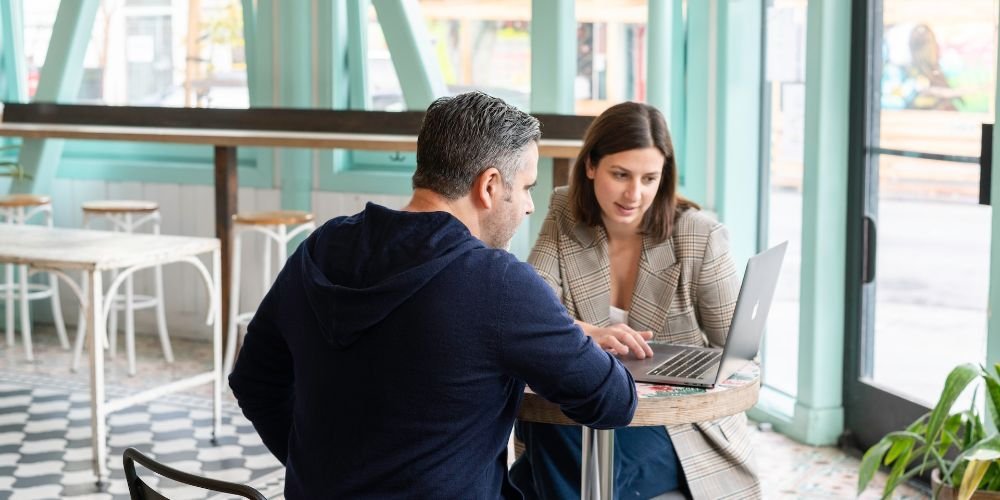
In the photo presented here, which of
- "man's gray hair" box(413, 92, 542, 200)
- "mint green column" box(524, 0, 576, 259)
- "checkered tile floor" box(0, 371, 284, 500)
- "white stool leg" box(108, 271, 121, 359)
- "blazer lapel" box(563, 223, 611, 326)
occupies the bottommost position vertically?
"checkered tile floor" box(0, 371, 284, 500)

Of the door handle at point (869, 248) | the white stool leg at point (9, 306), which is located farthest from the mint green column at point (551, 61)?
the white stool leg at point (9, 306)

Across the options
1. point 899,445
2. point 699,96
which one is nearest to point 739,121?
point 699,96

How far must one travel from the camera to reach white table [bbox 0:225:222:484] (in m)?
4.21

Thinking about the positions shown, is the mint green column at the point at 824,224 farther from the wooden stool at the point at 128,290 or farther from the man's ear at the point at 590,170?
the wooden stool at the point at 128,290

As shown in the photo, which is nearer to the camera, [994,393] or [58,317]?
[994,393]

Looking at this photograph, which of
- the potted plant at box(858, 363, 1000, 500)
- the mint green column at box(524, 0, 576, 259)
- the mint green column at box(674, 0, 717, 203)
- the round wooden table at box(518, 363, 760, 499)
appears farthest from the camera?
the mint green column at box(524, 0, 576, 259)

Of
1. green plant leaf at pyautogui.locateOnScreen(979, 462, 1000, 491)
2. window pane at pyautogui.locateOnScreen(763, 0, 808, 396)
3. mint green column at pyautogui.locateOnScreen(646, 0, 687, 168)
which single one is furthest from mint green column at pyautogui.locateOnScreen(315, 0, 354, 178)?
green plant leaf at pyautogui.locateOnScreen(979, 462, 1000, 491)

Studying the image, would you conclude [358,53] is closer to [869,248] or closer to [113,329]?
[113,329]

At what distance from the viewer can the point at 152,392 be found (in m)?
4.66

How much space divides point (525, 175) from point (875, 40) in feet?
9.10

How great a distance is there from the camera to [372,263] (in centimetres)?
197

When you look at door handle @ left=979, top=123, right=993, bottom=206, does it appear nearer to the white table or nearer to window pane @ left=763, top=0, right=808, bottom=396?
window pane @ left=763, top=0, right=808, bottom=396

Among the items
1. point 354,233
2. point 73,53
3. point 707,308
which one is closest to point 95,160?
point 73,53

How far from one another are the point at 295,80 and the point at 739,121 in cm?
232
